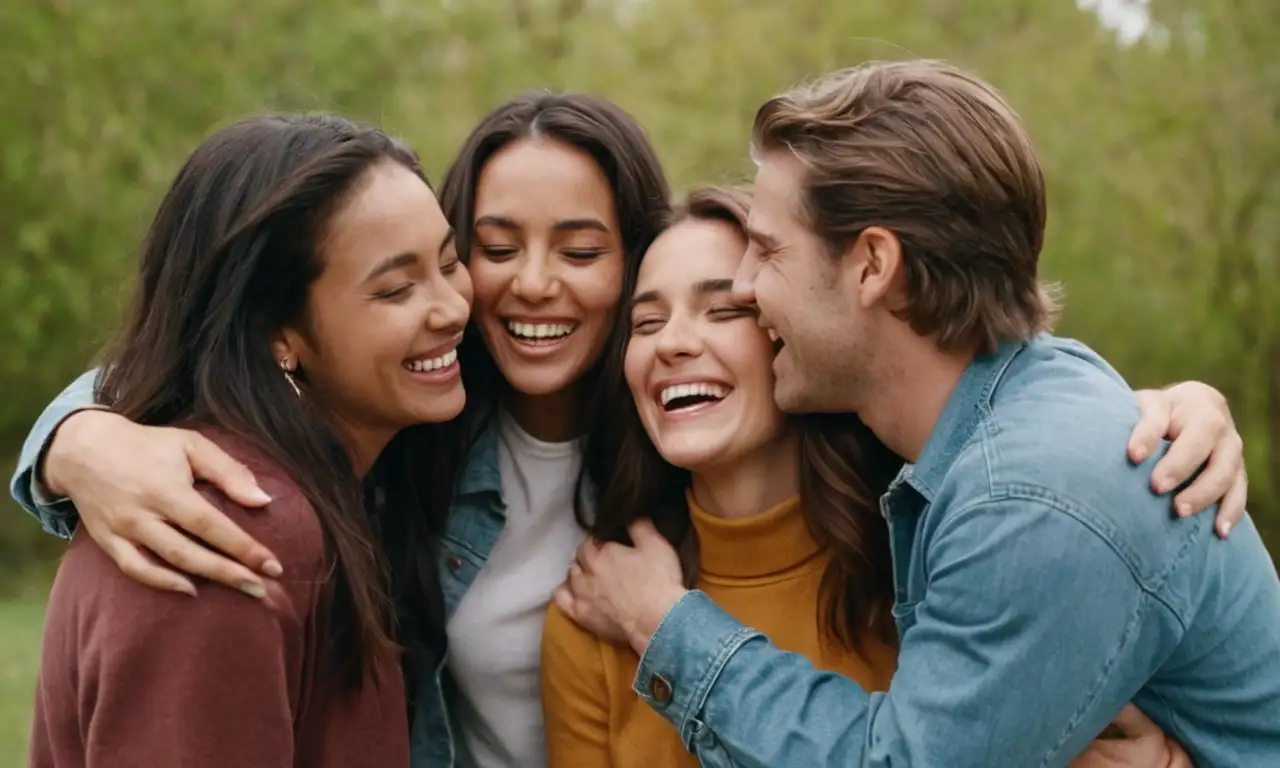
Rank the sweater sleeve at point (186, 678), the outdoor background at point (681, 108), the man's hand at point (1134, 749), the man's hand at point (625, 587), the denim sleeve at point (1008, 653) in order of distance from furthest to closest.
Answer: the outdoor background at point (681, 108) → the man's hand at point (625, 587) → the man's hand at point (1134, 749) → the denim sleeve at point (1008, 653) → the sweater sleeve at point (186, 678)

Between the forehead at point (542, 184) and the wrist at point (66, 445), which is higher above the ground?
the forehead at point (542, 184)

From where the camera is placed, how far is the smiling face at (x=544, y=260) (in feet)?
9.79

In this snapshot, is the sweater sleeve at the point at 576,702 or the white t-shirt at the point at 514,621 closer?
the sweater sleeve at the point at 576,702

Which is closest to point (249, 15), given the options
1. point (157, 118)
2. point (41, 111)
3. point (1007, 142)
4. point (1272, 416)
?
point (157, 118)

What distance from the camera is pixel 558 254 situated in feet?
9.89

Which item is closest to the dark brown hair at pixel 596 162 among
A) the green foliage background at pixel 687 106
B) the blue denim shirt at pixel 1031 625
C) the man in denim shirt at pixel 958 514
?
the man in denim shirt at pixel 958 514

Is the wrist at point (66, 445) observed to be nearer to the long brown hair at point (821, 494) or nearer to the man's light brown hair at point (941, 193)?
the long brown hair at point (821, 494)

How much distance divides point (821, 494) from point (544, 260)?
79 centimetres

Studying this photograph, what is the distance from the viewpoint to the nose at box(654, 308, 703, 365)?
2777 millimetres

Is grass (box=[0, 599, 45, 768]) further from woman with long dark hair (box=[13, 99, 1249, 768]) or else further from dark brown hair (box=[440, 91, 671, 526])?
dark brown hair (box=[440, 91, 671, 526])

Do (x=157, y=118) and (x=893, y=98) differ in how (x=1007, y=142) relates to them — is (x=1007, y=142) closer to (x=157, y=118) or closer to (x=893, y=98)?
(x=893, y=98)

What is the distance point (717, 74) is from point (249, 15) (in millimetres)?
4463

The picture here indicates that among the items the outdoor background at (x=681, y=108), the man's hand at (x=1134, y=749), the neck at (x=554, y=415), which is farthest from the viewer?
the outdoor background at (x=681, y=108)

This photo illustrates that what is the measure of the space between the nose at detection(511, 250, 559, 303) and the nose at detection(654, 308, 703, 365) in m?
0.30
